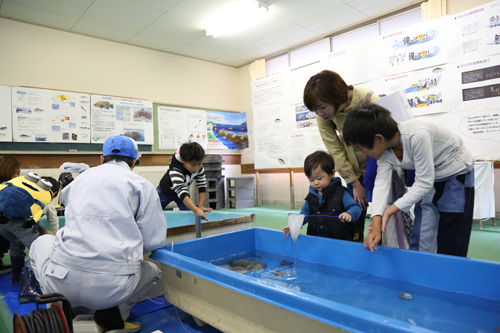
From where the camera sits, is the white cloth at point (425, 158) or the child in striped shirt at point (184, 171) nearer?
the white cloth at point (425, 158)

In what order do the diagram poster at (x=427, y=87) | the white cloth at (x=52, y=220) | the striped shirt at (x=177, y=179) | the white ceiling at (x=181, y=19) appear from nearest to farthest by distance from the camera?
1. the striped shirt at (x=177, y=179)
2. the white cloth at (x=52, y=220)
3. the diagram poster at (x=427, y=87)
4. the white ceiling at (x=181, y=19)

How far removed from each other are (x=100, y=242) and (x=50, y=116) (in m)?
4.38

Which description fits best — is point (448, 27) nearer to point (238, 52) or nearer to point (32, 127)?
point (238, 52)

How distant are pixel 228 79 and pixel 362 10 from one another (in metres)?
3.25

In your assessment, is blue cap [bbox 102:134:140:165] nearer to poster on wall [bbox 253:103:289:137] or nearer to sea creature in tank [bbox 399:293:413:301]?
sea creature in tank [bbox 399:293:413:301]

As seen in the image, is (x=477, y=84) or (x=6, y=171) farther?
(x=477, y=84)

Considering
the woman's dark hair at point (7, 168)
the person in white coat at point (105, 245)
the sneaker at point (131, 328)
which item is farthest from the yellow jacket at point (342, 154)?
the woman's dark hair at point (7, 168)

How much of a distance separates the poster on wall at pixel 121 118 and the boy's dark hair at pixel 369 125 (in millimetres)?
4811

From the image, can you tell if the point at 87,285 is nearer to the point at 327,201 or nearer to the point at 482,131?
the point at 327,201

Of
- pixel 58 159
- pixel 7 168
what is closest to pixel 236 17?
pixel 58 159

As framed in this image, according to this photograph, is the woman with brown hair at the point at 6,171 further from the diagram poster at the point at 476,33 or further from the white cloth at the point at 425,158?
the diagram poster at the point at 476,33

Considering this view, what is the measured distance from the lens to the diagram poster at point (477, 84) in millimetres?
3516

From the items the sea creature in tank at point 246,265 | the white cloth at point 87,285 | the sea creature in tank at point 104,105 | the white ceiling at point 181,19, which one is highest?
the white ceiling at point 181,19

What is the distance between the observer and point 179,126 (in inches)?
245
